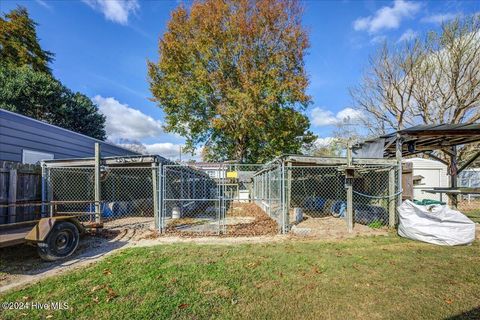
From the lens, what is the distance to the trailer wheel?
5.07m

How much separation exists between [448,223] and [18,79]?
19.7 metres

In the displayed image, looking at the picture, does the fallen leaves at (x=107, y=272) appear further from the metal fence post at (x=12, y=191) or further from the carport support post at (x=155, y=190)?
the metal fence post at (x=12, y=191)

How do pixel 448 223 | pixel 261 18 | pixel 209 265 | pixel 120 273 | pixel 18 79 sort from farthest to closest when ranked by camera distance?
1. pixel 261 18
2. pixel 18 79
3. pixel 448 223
4. pixel 209 265
5. pixel 120 273

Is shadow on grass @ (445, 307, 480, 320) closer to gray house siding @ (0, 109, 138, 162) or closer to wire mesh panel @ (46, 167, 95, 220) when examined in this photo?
wire mesh panel @ (46, 167, 95, 220)

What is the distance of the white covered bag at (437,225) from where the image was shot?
6027mm

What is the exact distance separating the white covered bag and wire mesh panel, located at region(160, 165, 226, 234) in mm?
4968

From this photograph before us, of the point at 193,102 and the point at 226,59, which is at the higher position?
the point at 226,59

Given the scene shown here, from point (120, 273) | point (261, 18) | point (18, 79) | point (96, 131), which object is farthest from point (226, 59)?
point (120, 273)

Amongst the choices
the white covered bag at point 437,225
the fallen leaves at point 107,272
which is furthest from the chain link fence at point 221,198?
the fallen leaves at point 107,272

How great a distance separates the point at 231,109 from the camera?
56.2 feet

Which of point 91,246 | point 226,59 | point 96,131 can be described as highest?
point 226,59

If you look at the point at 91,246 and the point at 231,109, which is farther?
the point at 231,109

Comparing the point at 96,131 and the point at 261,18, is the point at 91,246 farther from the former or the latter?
the point at 261,18

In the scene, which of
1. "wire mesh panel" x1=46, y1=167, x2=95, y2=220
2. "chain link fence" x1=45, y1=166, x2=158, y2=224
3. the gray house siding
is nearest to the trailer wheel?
"chain link fence" x1=45, y1=166, x2=158, y2=224
